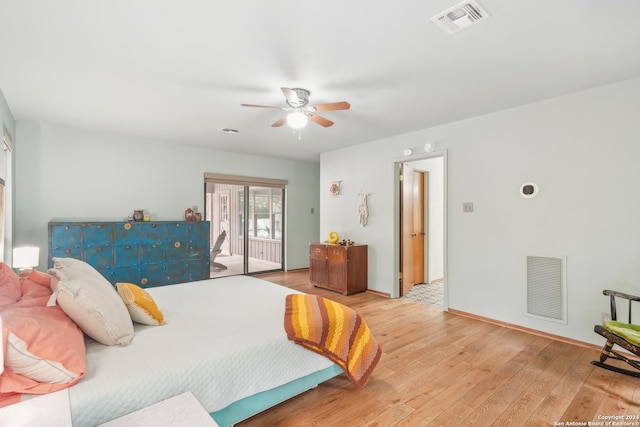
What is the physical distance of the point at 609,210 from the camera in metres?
3.05

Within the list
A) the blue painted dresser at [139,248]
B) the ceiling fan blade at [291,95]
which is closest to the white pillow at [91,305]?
the ceiling fan blade at [291,95]

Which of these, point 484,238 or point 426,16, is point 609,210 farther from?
point 426,16

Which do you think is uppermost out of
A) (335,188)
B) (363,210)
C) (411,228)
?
(335,188)

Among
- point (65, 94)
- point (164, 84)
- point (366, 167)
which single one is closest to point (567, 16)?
point (164, 84)

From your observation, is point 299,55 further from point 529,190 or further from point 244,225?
point 244,225

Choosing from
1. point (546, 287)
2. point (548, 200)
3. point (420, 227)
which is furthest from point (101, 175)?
point (546, 287)

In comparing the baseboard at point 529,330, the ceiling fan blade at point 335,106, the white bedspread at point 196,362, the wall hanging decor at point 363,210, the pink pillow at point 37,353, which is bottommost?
the baseboard at point 529,330

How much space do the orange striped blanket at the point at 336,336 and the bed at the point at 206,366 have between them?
5 cm

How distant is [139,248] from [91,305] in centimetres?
319

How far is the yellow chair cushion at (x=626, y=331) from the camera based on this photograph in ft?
7.83

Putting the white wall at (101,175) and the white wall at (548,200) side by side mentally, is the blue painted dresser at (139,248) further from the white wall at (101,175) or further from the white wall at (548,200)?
the white wall at (548,200)

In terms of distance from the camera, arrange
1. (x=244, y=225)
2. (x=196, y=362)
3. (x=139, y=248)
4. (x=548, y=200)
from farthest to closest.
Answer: (x=244, y=225), (x=139, y=248), (x=548, y=200), (x=196, y=362)

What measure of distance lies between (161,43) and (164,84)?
0.79 meters

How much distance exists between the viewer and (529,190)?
3561mm
